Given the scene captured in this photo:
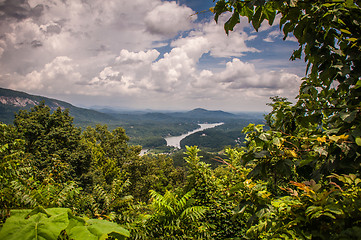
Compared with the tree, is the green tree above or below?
below

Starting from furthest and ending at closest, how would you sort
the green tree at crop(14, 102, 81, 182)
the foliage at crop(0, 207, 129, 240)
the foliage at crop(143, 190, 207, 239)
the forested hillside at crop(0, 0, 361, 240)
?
the green tree at crop(14, 102, 81, 182) < the foliage at crop(143, 190, 207, 239) < the forested hillside at crop(0, 0, 361, 240) < the foliage at crop(0, 207, 129, 240)

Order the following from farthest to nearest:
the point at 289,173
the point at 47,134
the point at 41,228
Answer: the point at 47,134, the point at 289,173, the point at 41,228

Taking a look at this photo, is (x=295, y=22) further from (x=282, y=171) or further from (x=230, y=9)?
(x=282, y=171)

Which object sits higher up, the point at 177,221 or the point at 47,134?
the point at 47,134

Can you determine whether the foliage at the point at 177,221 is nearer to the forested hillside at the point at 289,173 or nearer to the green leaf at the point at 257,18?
the forested hillside at the point at 289,173

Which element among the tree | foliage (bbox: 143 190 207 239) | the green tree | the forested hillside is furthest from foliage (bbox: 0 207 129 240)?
the green tree

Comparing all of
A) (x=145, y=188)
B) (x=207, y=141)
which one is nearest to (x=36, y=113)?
(x=145, y=188)

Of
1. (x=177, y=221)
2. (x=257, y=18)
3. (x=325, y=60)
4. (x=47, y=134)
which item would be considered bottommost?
(x=177, y=221)

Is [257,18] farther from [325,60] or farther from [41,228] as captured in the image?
[41,228]

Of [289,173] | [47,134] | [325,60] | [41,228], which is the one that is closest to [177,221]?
[289,173]

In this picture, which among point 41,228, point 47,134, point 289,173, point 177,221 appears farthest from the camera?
point 47,134

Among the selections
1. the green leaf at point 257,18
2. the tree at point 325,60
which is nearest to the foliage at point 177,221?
the tree at point 325,60

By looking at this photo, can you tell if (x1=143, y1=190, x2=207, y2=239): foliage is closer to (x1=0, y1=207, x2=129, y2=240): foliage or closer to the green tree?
(x1=0, y1=207, x2=129, y2=240): foliage

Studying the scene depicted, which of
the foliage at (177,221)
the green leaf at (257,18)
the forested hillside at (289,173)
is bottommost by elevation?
the foliage at (177,221)
